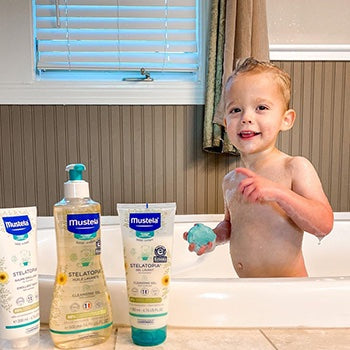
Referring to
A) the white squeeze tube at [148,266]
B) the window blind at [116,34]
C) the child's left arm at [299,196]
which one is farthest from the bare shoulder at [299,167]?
the window blind at [116,34]

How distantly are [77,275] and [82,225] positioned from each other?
0.23ft

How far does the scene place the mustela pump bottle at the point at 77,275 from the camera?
1.81 ft

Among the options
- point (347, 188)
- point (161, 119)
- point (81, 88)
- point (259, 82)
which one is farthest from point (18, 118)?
point (347, 188)

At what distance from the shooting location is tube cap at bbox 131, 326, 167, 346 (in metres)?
0.56

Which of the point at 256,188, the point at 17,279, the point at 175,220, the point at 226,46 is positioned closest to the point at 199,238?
the point at 256,188

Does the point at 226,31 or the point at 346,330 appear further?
the point at 226,31

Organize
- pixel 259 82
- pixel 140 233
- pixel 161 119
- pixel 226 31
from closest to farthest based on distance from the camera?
1. pixel 140 233
2. pixel 259 82
3. pixel 226 31
4. pixel 161 119

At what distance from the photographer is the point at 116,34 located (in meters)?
1.58

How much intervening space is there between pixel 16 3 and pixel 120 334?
1.37 metres

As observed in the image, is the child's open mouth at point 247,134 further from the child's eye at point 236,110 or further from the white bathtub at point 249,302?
the white bathtub at point 249,302

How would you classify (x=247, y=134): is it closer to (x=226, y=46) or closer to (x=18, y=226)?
(x=18, y=226)

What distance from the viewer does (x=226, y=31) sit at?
1.49 meters

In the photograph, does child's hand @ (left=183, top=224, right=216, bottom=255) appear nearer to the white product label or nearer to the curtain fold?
the white product label

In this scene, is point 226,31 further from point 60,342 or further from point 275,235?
point 60,342
